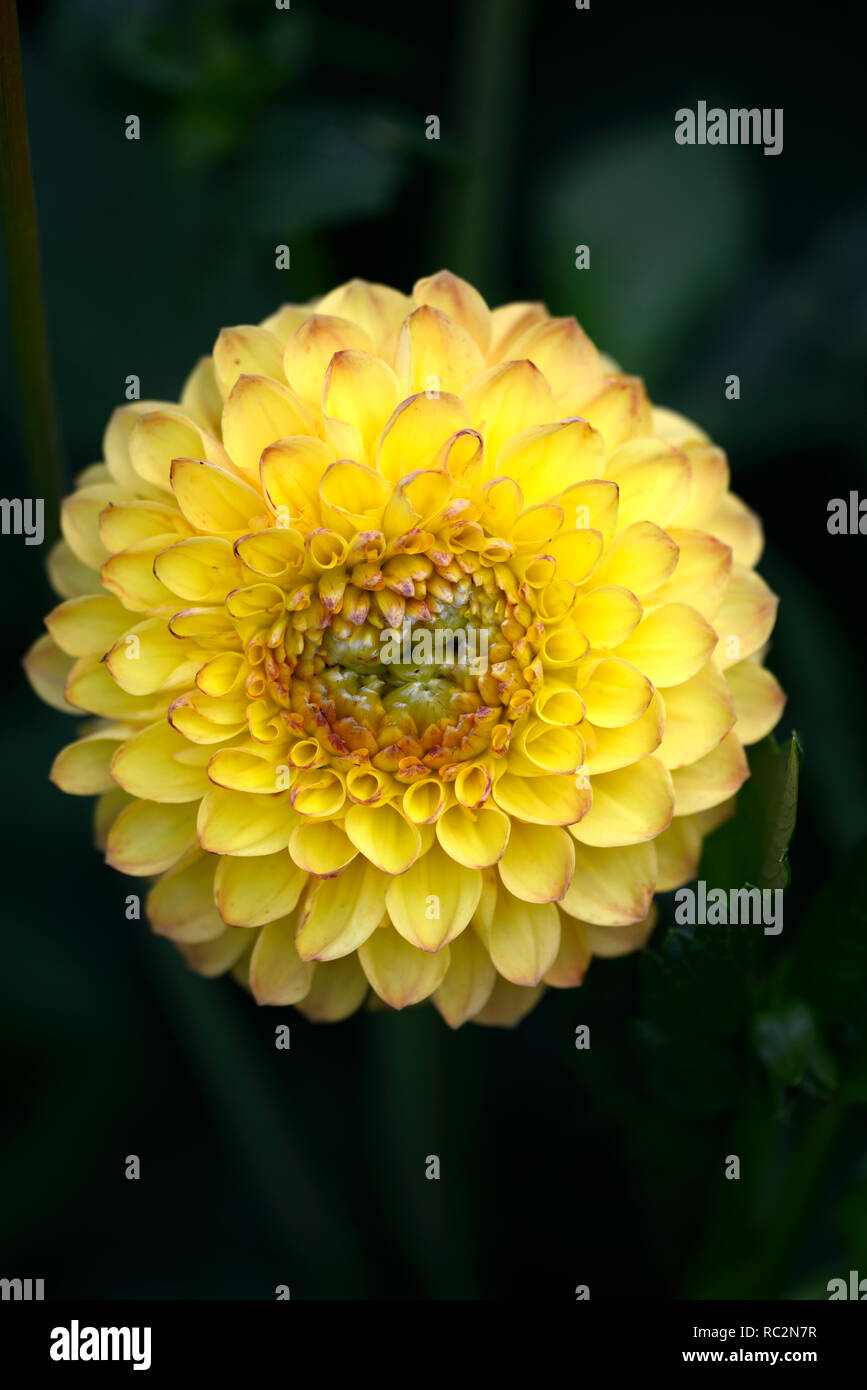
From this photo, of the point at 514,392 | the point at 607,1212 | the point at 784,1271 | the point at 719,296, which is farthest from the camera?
the point at 719,296

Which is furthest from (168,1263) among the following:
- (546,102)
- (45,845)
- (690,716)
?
(546,102)

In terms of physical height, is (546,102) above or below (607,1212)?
above

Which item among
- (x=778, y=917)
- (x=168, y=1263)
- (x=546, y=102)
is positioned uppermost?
(x=546, y=102)

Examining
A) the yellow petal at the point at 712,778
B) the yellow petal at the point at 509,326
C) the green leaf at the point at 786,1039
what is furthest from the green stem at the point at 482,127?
the green leaf at the point at 786,1039

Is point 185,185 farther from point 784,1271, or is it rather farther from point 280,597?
point 784,1271

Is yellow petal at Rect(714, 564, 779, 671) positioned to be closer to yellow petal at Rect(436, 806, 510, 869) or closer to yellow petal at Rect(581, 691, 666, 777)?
yellow petal at Rect(581, 691, 666, 777)

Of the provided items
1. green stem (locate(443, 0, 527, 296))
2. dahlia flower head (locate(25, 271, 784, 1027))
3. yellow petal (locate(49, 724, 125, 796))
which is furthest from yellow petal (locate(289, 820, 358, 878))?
green stem (locate(443, 0, 527, 296))

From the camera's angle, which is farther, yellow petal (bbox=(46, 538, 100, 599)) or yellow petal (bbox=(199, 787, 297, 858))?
yellow petal (bbox=(46, 538, 100, 599))
